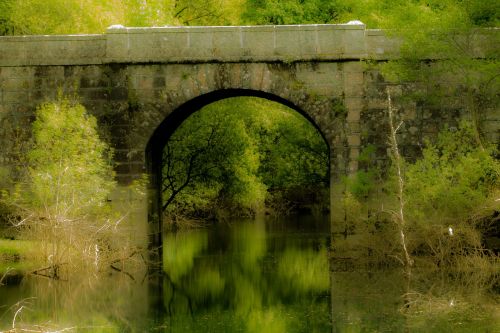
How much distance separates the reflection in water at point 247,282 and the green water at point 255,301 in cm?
2

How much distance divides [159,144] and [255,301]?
806 cm

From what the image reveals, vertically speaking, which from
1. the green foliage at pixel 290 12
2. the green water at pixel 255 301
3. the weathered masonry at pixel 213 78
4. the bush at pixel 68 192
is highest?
the green foliage at pixel 290 12

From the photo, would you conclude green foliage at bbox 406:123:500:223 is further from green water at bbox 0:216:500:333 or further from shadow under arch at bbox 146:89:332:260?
shadow under arch at bbox 146:89:332:260

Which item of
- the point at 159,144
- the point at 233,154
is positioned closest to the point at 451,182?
the point at 159,144

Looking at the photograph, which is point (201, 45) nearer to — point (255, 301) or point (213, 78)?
point (213, 78)

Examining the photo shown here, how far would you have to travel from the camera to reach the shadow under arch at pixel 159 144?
23.1 meters

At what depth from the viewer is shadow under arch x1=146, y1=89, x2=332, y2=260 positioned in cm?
2312

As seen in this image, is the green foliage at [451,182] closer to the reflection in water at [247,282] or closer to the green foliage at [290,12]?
the reflection in water at [247,282]

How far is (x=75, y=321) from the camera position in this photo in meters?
15.5

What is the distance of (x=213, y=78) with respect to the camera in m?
22.7

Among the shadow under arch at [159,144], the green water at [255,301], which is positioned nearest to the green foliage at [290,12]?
the shadow under arch at [159,144]

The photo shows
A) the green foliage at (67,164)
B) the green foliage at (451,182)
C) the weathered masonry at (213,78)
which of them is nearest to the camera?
the green foliage at (451,182)

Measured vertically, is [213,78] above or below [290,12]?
below

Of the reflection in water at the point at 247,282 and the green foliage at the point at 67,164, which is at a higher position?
the green foliage at the point at 67,164
